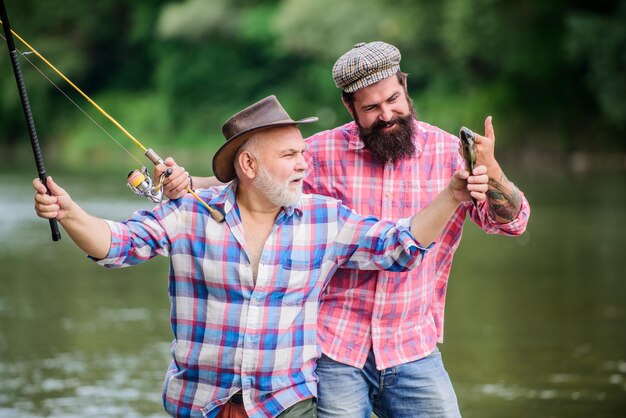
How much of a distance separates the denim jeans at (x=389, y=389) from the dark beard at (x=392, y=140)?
746 mm

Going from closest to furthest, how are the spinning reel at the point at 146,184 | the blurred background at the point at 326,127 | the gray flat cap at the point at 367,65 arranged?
the spinning reel at the point at 146,184 → the gray flat cap at the point at 367,65 → the blurred background at the point at 326,127

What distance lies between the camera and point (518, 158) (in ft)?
119

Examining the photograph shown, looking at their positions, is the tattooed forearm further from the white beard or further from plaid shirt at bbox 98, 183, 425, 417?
the white beard

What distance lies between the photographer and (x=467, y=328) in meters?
10.7

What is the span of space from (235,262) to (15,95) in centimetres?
4912

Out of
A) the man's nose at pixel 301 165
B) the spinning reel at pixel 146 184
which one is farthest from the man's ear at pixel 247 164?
the spinning reel at pixel 146 184

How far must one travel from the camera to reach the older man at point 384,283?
455 centimetres

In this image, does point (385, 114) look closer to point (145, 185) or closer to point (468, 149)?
point (468, 149)

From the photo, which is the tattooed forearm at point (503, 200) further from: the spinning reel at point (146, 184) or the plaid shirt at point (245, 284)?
the spinning reel at point (146, 184)

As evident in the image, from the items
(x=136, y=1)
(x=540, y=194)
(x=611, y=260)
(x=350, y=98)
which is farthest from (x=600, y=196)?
(x=136, y=1)

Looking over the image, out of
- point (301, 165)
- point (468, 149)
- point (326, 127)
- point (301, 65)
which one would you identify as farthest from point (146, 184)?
point (301, 65)

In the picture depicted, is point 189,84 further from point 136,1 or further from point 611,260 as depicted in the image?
point 611,260

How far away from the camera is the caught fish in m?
4.05

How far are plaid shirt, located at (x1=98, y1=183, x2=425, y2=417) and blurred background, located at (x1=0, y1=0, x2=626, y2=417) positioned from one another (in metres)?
3.65
